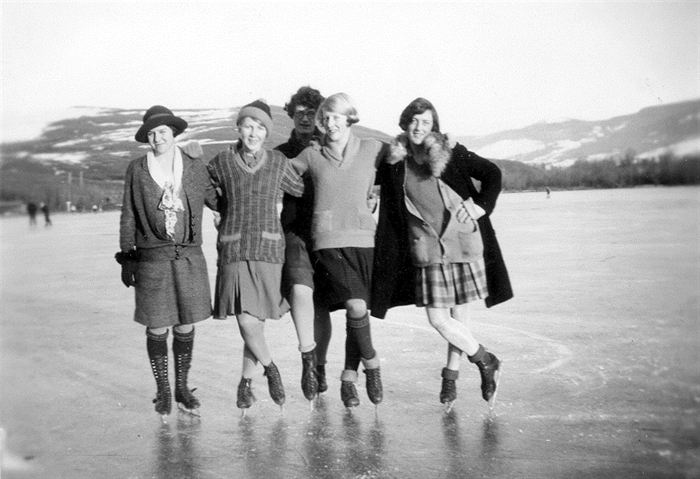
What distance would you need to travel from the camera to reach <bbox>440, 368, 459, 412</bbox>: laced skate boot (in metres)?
3.12

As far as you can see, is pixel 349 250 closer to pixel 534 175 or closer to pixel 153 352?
pixel 153 352

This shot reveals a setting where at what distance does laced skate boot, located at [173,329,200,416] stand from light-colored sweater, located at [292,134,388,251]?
2.42ft

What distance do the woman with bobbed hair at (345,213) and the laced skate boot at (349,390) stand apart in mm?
25

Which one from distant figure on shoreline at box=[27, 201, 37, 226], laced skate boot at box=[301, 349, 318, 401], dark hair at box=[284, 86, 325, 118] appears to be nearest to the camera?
laced skate boot at box=[301, 349, 318, 401]

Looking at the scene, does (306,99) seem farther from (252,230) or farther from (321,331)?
(321,331)

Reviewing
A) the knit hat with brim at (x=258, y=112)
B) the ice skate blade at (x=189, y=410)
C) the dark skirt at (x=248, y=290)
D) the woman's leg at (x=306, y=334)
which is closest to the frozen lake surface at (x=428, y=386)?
the ice skate blade at (x=189, y=410)

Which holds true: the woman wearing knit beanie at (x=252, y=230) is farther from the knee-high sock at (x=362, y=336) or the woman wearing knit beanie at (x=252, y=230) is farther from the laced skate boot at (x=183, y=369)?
the knee-high sock at (x=362, y=336)

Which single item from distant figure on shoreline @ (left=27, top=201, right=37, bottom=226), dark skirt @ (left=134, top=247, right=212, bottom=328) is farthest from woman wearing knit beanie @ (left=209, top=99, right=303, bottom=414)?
distant figure on shoreline @ (left=27, top=201, right=37, bottom=226)

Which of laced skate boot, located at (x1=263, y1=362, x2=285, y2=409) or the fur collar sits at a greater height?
the fur collar

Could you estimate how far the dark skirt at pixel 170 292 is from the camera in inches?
119

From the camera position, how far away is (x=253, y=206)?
302cm

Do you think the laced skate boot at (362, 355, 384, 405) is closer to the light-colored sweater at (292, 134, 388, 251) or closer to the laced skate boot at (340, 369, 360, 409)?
the laced skate boot at (340, 369, 360, 409)

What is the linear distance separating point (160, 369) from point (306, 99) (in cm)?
140

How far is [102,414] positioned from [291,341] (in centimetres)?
140
